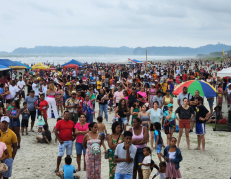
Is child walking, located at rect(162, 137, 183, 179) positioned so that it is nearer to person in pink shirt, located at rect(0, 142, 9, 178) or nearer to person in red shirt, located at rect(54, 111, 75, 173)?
person in red shirt, located at rect(54, 111, 75, 173)

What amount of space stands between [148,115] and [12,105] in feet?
12.9

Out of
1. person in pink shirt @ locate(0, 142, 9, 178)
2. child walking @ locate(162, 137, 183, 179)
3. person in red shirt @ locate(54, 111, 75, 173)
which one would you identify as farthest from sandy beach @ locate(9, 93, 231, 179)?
person in pink shirt @ locate(0, 142, 9, 178)

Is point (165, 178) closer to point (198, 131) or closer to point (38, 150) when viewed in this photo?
point (198, 131)

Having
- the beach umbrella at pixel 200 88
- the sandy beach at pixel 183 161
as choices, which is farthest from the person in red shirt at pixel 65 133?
the beach umbrella at pixel 200 88

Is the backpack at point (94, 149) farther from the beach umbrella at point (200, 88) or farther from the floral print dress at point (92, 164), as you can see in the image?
the beach umbrella at point (200, 88)

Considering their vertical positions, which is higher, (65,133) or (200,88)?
(200,88)

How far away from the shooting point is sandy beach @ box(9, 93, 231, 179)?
21.6 feet

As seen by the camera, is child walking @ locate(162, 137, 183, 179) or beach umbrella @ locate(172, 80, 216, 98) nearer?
child walking @ locate(162, 137, 183, 179)

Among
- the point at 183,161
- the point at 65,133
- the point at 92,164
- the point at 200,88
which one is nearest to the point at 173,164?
the point at 92,164

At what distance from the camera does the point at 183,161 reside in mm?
7449

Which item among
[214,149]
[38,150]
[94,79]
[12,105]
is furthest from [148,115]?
[94,79]

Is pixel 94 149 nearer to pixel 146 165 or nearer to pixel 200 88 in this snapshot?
pixel 146 165

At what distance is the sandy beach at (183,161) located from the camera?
21.6 feet

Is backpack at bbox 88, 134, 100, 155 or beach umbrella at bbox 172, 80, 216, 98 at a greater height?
beach umbrella at bbox 172, 80, 216, 98
